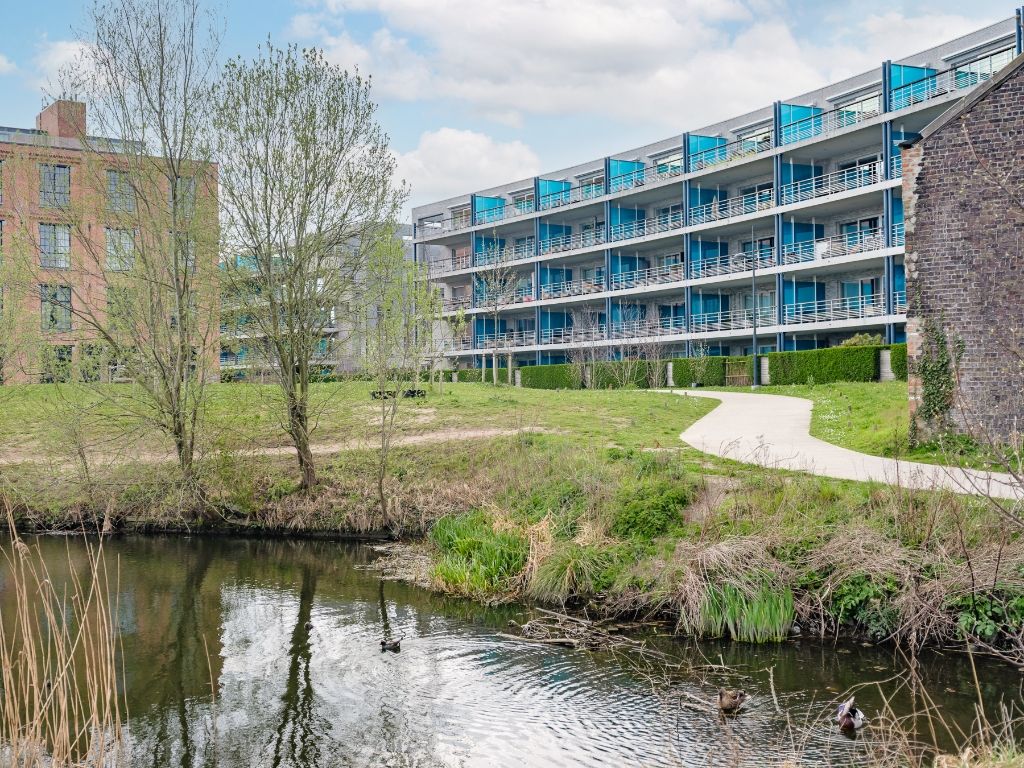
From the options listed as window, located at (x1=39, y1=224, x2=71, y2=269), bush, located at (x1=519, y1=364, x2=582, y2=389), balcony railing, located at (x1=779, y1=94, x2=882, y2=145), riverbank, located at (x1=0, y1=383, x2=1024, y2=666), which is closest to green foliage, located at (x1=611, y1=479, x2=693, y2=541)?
riverbank, located at (x1=0, y1=383, x2=1024, y2=666)

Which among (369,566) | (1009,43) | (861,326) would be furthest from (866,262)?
(369,566)

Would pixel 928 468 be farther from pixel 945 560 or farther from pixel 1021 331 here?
pixel 945 560

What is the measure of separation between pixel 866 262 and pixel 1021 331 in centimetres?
2335

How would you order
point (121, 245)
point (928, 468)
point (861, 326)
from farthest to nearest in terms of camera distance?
point (861, 326) → point (121, 245) → point (928, 468)

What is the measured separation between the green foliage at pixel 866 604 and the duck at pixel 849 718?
6.96 feet

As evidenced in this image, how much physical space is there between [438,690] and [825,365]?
88.7 feet

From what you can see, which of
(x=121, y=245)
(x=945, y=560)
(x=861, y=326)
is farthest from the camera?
(x=861, y=326)

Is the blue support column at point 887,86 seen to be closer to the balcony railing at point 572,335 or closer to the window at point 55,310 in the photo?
the balcony railing at point 572,335

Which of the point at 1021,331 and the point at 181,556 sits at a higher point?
the point at 1021,331

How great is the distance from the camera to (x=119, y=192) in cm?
1533

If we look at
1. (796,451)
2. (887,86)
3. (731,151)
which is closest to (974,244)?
(796,451)

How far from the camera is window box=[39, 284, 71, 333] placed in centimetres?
1530

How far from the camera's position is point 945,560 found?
28.5 feet

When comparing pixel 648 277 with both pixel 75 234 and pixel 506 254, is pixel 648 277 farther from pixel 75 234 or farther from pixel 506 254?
pixel 75 234
